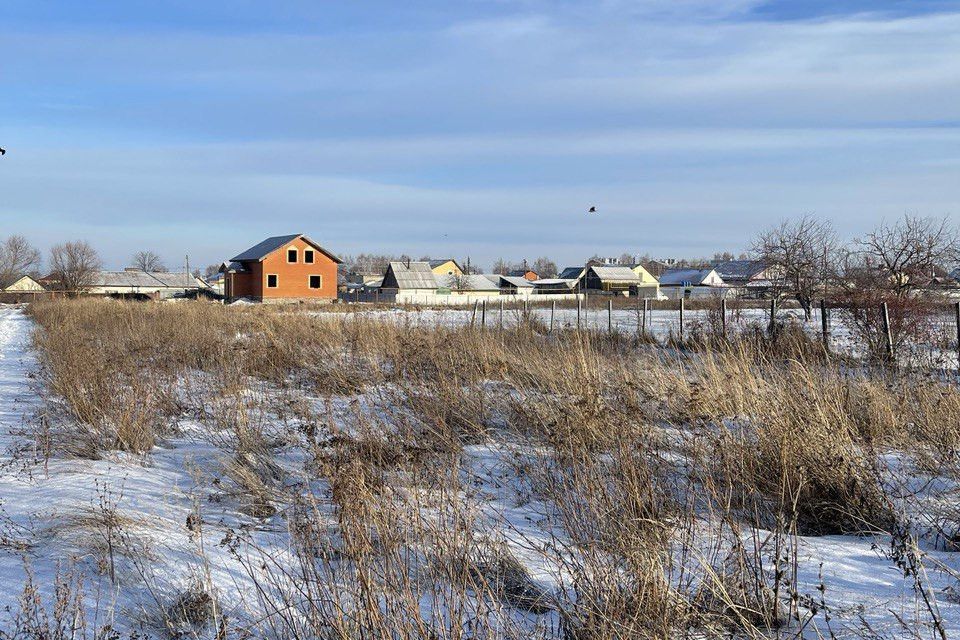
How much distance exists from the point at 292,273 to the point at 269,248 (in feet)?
7.94

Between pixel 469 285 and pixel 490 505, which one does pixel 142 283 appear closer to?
pixel 469 285

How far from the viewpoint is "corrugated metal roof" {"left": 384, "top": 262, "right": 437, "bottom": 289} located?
63.6m

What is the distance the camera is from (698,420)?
5.78 m

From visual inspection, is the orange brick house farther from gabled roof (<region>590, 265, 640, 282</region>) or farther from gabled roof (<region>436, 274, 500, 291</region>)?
gabled roof (<region>590, 265, 640, 282</region>)

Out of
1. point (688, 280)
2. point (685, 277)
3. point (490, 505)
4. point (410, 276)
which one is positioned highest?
point (410, 276)

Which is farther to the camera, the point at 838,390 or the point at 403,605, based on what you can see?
the point at 838,390

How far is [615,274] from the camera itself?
8138cm

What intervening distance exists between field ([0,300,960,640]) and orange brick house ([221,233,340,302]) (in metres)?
42.1

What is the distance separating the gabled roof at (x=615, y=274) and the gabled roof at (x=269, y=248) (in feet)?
124

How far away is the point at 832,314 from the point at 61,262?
91932 millimetres

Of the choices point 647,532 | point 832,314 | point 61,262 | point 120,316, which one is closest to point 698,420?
point 647,532

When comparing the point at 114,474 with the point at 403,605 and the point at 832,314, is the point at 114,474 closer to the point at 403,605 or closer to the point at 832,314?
the point at 403,605

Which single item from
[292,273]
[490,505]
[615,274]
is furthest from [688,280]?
[490,505]

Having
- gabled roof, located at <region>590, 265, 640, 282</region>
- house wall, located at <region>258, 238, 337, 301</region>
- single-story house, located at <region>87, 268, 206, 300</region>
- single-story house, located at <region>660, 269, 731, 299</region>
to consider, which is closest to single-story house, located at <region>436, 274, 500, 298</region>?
gabled roof, located at <region>590, 265, 640, 282</region>
